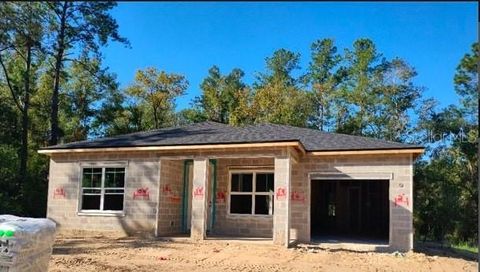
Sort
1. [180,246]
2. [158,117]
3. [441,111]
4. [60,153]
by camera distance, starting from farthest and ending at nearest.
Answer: [158,117]
[441,111]
[60,153]
[180,246]

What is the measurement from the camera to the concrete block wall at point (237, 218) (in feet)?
57.4

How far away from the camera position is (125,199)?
57.1 ft

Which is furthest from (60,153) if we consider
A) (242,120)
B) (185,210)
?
(242,120)

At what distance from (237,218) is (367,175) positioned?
478 cm

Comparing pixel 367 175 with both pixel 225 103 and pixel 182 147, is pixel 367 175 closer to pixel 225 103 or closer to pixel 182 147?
pixel 182 147

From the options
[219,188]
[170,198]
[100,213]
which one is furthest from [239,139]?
[100,213]

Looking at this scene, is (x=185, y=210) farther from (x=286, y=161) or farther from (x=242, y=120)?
(x=242, y=120)

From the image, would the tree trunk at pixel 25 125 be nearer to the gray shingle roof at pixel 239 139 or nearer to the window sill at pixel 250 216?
the gray shingle roof at pixel 239 139

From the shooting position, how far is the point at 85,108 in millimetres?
36562

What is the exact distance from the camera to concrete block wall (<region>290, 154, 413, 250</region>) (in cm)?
1511

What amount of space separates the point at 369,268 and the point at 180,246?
17.7 ft

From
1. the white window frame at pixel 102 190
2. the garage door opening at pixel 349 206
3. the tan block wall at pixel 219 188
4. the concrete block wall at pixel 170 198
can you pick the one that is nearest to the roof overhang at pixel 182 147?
the tan block wall at pixel 219 188

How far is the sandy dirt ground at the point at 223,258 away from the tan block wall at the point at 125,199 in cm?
173

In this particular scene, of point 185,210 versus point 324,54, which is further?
point 324,54
